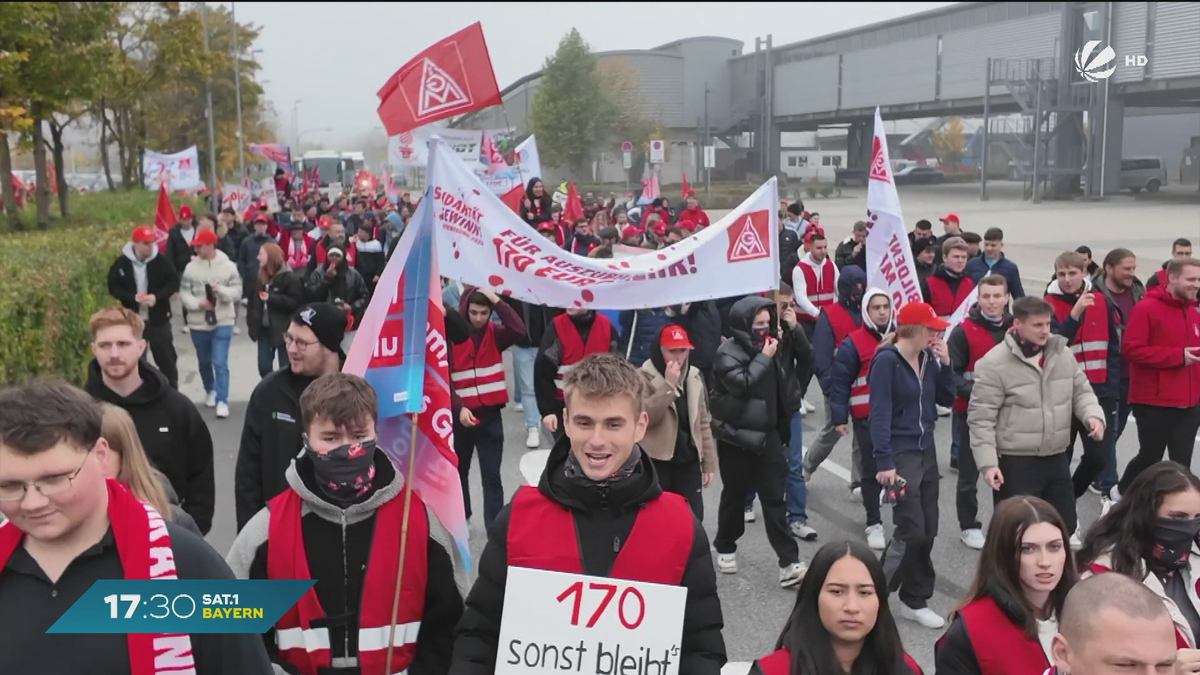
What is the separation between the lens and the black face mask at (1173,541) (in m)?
3.79

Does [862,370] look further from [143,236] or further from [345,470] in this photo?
[143,236]

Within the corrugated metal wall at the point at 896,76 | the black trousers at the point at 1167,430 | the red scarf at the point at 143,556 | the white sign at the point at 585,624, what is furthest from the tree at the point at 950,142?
the red scarf at the point at 143,556

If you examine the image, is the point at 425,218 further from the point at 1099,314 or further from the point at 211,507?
the point at 1099,314

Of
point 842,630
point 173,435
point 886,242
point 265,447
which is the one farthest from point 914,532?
point 173,435

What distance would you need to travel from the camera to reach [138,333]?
4914mm

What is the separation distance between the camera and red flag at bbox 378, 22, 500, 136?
23.8 ft

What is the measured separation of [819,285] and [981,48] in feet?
20.7

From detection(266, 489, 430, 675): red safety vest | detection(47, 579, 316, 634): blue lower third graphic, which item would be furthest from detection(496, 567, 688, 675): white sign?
detection(47, 579, 316, 634): blue lower third graphic

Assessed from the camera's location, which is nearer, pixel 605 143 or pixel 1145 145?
pixel 1145 145

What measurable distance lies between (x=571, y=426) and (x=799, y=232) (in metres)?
14.3

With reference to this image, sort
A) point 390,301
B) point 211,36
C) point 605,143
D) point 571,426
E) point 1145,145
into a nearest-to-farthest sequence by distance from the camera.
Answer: point 571,426, point 390,301, point 1145,145, point 605,143, point 211,36

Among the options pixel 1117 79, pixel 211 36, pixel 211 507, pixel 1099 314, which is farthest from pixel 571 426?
pixel 211 36

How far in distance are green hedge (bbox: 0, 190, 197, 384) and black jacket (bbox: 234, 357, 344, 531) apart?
4.28 meters

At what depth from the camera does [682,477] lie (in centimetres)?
622
